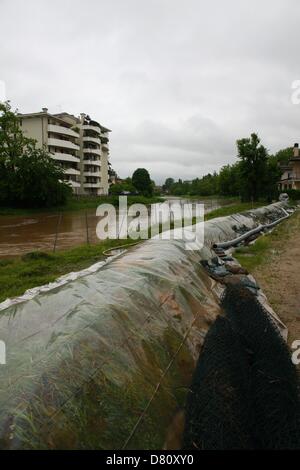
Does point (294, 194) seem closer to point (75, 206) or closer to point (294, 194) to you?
point (294, 194)

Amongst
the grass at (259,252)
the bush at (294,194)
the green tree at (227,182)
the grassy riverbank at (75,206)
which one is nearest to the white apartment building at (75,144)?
the grassy riverbank at (75,206)

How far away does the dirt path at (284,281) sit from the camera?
474 centimetres

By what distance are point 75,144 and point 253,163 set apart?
27877 mm

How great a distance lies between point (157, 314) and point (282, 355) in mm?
1423

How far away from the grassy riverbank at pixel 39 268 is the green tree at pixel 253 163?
22345 mm

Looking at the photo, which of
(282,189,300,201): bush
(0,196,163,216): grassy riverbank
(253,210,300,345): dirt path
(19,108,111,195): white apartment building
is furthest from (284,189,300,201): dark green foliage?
(19,108,111,195): white apartment building

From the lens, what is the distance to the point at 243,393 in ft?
8.85

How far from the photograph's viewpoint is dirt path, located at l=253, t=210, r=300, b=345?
15.5 feet

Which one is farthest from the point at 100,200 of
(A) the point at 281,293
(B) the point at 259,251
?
(A) the point at 281,293

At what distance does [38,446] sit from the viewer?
1.60 meters

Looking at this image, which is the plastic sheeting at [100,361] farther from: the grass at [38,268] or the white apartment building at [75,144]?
the white apartment building at [75,144]

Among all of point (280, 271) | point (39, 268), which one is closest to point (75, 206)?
point (39, 268)
